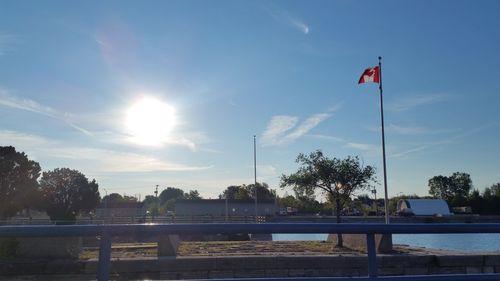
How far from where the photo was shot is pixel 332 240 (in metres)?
23.2

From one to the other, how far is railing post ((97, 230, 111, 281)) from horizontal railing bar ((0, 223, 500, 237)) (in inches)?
1.8

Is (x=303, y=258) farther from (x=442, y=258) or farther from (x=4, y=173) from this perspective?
(x=4, y=173)

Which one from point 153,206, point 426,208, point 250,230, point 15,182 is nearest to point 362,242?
point 250,230

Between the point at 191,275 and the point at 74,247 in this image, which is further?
the point at 74,247

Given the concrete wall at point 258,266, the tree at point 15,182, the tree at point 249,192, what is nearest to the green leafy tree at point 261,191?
the tree at point 249,192

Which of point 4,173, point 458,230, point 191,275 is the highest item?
point 4,173

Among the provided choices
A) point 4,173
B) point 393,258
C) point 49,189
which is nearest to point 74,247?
point 393,258

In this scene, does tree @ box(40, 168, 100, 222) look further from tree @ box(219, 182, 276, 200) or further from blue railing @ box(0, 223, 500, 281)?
blue railing @ box(0, 223, 500, 281)

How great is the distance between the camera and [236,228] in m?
3.31

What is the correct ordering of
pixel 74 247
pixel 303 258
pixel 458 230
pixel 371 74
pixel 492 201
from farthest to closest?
pixel 492 201
pixel 371 74
pixel 74 247
pixel 303 258
pixel 458 230

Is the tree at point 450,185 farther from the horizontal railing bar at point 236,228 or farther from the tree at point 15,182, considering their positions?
the horizontal railing bar at point 236,228

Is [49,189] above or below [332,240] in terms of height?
above

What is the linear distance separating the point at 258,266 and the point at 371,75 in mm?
Answer: 18991

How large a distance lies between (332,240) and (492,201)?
103106mm
